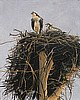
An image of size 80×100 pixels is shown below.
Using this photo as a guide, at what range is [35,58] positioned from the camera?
89.8 inches

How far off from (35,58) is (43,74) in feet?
0.42

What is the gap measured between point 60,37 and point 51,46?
3.4 inches

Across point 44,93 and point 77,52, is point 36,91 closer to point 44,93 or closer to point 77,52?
point 44,93

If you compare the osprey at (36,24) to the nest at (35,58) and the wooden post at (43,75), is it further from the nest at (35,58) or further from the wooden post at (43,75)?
the wooden post at (43,75)

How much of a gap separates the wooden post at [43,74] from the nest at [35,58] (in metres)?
0.03

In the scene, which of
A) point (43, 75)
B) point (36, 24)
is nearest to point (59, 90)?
point (43, 75)

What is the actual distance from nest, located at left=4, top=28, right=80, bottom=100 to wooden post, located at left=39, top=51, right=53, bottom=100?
3 cm

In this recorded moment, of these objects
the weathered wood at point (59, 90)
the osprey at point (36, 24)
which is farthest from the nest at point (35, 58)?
the osprey at point (36, 24)

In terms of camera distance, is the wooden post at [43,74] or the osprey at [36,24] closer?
the wooden post at [43,74]

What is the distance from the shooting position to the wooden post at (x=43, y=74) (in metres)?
2.21

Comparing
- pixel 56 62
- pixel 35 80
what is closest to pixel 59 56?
pixel 56 62

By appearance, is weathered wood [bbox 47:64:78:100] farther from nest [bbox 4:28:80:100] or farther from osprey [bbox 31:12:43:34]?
osprey [bbox 31:12:43:34]

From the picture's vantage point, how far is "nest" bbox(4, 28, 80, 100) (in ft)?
7.22

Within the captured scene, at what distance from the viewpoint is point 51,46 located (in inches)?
87.1
